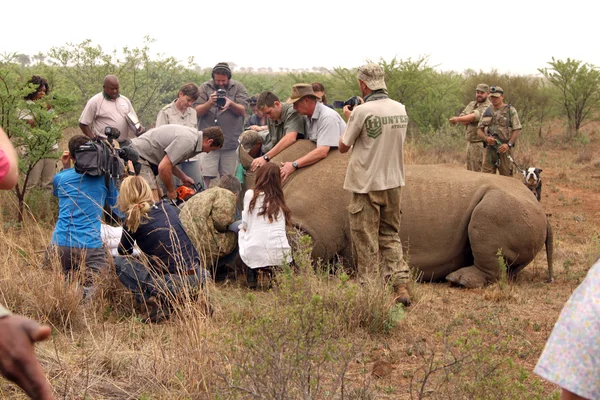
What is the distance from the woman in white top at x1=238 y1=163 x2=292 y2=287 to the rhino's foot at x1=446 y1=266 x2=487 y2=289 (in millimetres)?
1708

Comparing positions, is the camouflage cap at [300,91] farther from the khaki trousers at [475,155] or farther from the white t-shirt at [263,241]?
the khaki trousers at [475,155]

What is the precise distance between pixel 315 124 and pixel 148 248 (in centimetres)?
236

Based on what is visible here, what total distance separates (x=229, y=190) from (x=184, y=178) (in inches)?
47.4

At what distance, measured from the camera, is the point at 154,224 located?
17.9 feet

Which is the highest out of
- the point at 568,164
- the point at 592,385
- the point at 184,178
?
the point at 592,385

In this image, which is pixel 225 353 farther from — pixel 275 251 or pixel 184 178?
pixel 184 178

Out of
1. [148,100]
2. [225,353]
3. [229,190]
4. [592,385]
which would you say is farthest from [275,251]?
[148,100]

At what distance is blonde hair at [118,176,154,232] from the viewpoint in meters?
5.36

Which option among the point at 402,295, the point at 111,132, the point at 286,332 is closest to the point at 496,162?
the point at 402,295

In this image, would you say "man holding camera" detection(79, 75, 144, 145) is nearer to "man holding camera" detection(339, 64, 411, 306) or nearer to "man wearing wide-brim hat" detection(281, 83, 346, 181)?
"man wearing wide-brim hat" detection(281, 83, 346, 181)

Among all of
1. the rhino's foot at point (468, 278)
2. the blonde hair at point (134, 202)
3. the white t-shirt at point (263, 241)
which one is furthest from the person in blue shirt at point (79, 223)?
the rhino's foot at point (468, 278)

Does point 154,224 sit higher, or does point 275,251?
point 154,224

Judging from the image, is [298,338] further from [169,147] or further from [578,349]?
[169,147]

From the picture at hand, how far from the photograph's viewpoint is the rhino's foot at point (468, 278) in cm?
676
